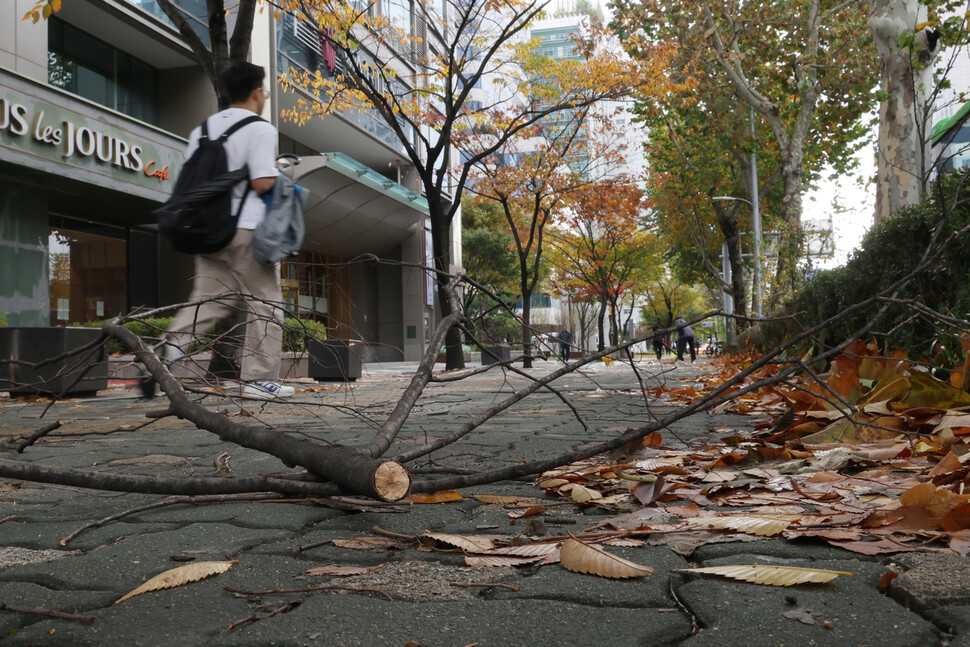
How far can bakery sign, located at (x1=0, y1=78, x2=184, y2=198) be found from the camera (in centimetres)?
1258

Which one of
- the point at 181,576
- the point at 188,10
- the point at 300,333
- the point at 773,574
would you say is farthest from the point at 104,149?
the point at 773,574

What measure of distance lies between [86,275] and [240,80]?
45.7 ft

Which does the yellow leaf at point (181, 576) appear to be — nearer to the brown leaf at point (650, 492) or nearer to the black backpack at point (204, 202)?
the brown leaf at point (650, 492)

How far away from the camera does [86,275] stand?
1633cm

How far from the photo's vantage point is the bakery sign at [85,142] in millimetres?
12578

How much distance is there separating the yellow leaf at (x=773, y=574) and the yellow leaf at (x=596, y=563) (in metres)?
0.13

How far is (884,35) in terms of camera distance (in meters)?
8.35

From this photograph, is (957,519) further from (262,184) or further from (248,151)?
(248,151)

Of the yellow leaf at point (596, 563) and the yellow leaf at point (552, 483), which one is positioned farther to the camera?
the yellow leaf at point (552, 483)

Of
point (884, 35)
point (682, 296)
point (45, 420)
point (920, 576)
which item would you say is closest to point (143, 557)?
point (920, 576)

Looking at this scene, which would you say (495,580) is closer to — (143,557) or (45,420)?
(143,557)

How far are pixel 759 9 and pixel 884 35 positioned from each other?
8.93m

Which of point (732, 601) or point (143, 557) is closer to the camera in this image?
point (732, 601)

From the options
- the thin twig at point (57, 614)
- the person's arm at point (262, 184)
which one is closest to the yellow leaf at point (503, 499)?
the thin twig at point (57, 614)
